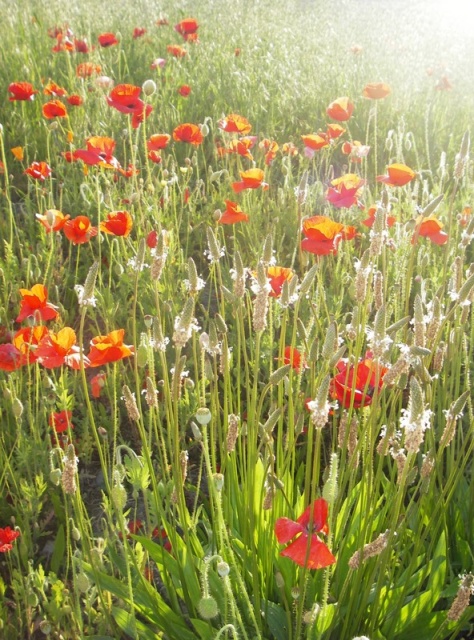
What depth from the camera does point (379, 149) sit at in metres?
3.90

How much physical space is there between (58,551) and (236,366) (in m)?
0.93

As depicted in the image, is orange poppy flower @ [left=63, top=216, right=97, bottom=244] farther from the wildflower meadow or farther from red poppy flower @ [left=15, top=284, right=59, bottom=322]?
red poppy flower @ [left=15, top=284, right=59, bottom=322]

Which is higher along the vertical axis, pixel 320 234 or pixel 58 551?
pixel 320 234

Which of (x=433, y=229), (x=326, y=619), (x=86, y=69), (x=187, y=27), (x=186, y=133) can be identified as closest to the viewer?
(x=326, y=619)

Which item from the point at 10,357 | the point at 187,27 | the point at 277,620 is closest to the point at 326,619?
the point at 277,620

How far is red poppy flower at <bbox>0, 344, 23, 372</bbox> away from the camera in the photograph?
1703 millimetres

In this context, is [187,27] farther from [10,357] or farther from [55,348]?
[55,348]

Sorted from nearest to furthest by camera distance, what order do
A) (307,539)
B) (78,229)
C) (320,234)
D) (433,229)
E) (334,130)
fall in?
1. (307,539)
2. (320,234)
3. (433,229)
4. (78,229)
5. (334,130)

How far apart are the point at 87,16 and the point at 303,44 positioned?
77.5 inches

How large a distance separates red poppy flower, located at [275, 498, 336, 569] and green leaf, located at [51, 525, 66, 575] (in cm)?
76

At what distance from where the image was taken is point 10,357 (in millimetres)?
1730

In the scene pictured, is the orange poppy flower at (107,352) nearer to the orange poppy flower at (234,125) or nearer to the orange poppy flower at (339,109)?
the orange poppy flower at (234,125)

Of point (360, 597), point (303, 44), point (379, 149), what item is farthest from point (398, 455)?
point (303, 44)

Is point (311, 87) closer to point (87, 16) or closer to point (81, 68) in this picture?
point (81, 68)
